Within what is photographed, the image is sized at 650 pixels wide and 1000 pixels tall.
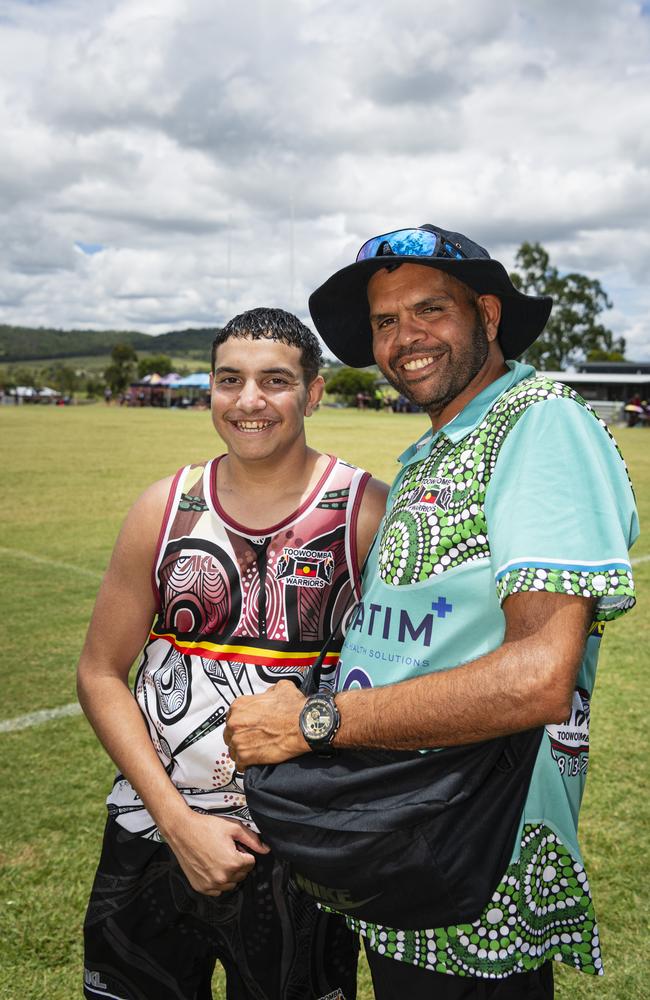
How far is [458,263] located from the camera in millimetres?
1858

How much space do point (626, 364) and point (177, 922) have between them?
7914cm

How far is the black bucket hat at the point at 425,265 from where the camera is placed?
1.91m

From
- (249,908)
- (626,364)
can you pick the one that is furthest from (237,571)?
(626,364)

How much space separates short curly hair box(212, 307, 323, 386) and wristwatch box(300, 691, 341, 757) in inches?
43.0

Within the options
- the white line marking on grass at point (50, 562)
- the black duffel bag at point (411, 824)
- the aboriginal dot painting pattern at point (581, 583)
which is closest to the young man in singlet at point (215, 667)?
the black duffel bag at point (411, 824)

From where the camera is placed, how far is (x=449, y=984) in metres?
1.70

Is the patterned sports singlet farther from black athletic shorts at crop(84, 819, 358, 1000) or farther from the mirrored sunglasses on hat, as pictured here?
the mirrored sunglasses on hat

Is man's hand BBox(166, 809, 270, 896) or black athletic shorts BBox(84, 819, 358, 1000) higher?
man's hand BBox(166, 809, 270, 896)

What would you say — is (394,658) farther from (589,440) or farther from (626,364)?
(626,364)

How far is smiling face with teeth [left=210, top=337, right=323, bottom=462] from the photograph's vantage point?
7.34 feet

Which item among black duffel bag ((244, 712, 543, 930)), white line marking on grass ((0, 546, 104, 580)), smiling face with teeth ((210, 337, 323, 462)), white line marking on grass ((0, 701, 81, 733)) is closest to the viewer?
black duffel bag ((244, 712, 543, 930))

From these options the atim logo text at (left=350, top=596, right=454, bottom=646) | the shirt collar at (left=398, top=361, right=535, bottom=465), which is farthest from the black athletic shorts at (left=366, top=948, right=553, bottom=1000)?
the shirt collar at (left=398, top=361, right=535, bottom=465)

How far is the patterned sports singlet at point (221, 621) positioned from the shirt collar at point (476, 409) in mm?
450

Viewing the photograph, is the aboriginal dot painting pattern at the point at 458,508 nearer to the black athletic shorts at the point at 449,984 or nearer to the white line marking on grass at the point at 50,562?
the black athletic shorts at the point at 449,984
